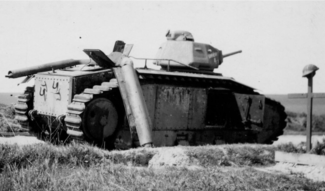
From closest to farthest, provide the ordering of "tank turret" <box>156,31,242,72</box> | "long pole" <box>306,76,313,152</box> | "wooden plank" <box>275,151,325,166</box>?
"wooden plank" <box>275,151,325,166</box> < "long pole" <box>306,76,313,152</box> < "tank turret" <box>156,31,242,72</box>

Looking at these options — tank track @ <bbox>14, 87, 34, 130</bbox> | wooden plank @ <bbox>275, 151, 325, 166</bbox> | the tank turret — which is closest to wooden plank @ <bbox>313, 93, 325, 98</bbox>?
wooden plank @ <bbox>275, 151, 325, 166</bbox>

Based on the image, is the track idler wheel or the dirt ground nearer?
the dirt ground

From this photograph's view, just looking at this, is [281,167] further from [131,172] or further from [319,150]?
[131,172]

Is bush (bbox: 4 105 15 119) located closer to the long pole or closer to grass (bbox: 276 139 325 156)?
grass (bbox: 276 139 325 156)

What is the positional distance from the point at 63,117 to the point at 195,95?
12.5ft

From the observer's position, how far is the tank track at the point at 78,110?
33.0 ft

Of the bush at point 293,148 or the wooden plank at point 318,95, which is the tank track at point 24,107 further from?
the wooden plank at point 318,95

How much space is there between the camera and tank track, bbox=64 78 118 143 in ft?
33.0

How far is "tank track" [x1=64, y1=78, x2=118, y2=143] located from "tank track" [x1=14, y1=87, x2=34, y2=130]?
2.50 m

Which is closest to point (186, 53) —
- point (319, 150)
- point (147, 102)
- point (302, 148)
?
point (147, 102)

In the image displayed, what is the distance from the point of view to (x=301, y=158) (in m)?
7.98

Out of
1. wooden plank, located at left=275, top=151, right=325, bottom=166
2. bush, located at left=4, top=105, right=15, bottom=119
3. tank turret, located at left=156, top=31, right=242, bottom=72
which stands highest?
tank turret, located at left=156, top=31, right=242, bottom=72

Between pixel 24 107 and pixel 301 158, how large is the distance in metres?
7.55

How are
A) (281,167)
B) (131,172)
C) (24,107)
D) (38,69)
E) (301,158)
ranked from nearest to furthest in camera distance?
1. (131,172)
2. (301,158)
3. (281,167)
4. (24,107)
5. (38,69)
